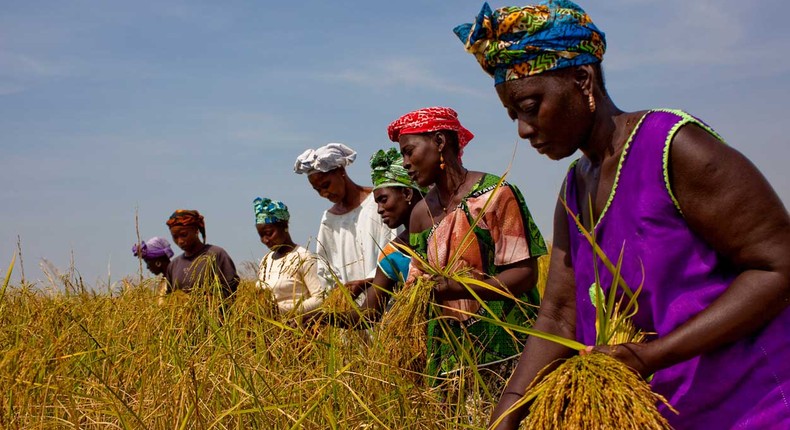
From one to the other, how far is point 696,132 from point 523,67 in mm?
408

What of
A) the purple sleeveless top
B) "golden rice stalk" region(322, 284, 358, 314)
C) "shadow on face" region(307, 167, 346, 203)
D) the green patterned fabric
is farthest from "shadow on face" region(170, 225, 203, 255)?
the purple sleeveless top

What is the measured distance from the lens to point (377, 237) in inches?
179

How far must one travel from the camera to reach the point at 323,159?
5035 mm

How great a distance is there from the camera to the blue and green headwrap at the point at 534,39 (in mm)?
1766

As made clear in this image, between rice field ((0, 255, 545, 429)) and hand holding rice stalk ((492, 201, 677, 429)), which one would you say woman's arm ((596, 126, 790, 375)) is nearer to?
hand holding rice stalk ((492, 201, 677, 429))

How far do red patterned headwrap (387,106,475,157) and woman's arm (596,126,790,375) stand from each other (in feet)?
6.17

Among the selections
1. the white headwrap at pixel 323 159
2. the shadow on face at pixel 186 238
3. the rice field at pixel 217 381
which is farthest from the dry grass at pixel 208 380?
the shadow on face at pixel 186 238

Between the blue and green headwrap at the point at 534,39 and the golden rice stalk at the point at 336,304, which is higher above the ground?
the blue and green headwrap at the point at 534,39

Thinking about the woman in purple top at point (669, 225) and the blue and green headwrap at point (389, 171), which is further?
the blue and green headwrap at point (389, 171)

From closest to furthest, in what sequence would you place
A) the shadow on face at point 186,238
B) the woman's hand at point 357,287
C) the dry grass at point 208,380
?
the dry grass at point 208,380 → the woman's hand at point 357,287 → the shadow on face at point 186,238

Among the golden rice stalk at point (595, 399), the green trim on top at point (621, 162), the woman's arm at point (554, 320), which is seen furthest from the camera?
the woman's arm at point (554, 320)

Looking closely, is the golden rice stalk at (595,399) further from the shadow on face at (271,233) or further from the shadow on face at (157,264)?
the shadow on face at (157,264)

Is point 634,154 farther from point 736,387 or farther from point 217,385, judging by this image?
point 217,385

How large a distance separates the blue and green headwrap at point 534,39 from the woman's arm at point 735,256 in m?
0.38
